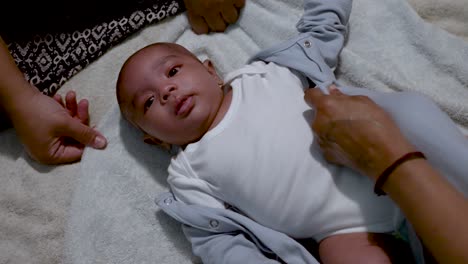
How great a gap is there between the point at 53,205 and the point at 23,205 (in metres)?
0.08

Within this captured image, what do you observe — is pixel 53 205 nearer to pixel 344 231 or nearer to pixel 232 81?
pixel 232 81

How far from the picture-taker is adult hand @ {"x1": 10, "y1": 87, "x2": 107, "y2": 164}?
1.28 metres

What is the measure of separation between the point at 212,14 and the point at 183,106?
1.26 ft

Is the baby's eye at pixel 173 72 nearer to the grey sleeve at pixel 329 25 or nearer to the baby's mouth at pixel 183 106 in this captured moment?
the baby's mouth at pixel 183 106

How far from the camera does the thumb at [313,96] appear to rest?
1051 mm

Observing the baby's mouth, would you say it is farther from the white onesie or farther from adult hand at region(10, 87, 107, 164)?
adult hand at region(10, 87, 107, 164)

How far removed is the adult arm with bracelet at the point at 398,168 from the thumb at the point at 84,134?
0.61 meters

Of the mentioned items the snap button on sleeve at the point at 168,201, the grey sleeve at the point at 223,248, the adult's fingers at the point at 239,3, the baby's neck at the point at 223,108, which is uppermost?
the adult's fingers at the point at 239,3

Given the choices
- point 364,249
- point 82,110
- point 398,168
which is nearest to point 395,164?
point 398,168

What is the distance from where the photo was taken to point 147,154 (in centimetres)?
133

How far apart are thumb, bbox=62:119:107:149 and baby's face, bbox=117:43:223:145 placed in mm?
134

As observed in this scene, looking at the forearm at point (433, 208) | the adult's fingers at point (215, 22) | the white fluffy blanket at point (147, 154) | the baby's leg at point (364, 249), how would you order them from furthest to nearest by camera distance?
1. the adult's fingers at point (215, 22)
2. the white fluffy blanket at point (147, 154)
3. the baby's leg at point (364, 249)
4. the forearm at point (433, 208)

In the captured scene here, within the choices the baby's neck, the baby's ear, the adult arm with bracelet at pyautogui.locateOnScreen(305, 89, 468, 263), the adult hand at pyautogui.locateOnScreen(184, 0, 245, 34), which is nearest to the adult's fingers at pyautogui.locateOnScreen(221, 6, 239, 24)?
the adult hand at pyautogui.locateOnScreen(184, 0, 245, 34)

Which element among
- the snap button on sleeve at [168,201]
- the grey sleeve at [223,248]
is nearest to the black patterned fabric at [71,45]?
the snap button on sleeve at [168,201]
